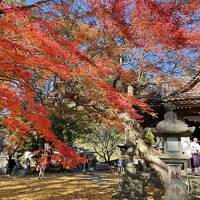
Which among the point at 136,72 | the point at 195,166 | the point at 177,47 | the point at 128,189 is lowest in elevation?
the point at 128,189

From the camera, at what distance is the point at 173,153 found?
7828 millimetres

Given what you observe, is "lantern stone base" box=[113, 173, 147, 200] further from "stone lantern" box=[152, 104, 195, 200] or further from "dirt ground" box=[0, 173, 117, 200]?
"stone lantern" box=[152, 104, 195, 200]

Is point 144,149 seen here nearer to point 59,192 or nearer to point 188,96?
point 188,96

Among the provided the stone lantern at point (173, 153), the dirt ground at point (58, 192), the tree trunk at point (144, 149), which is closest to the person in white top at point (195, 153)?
the tree trunk at point (144, 149)

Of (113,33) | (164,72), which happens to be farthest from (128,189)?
(113,33)

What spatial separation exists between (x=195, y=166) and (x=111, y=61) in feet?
18.8

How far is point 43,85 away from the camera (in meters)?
16.0

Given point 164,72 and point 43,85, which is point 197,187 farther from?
point 43,85

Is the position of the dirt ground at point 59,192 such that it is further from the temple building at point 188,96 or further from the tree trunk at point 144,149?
the temple building at point 188,96

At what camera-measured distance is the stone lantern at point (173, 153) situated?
7.42 meters

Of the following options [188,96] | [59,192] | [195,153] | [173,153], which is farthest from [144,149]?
[59,192]

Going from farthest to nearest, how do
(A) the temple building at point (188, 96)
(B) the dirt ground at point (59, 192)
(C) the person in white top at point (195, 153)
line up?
1. (C) the person in white top at point (195, 153)
2. (A) the temple building at point (188, 96)
3. (B) the dirt ground at point (59, 192)

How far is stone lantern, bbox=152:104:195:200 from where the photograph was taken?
292 inches

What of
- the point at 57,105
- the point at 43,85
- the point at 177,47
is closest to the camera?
the point at 177,47
